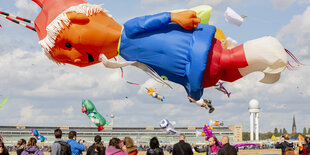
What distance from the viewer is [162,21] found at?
8273 mm

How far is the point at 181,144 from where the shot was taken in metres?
8.89

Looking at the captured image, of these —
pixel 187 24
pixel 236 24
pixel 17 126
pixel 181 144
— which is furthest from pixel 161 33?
pixel 17 126

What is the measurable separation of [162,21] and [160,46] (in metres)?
0.51

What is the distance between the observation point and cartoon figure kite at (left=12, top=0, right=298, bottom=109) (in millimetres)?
8156

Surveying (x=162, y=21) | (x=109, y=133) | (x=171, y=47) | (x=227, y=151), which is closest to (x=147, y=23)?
(x=162, y=21)

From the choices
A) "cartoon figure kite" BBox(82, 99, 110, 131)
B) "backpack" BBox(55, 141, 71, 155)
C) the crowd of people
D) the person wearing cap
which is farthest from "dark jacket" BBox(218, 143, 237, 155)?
"cartoon figure kite" BBox(82, 99, 110, 131)

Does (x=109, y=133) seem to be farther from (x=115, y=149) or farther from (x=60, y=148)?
(x=115, y=149)

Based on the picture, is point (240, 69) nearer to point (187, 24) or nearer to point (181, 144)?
point (187, 24)

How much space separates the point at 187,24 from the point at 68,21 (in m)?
2.43

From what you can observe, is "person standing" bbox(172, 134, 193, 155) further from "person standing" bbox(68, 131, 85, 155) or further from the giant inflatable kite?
"person standing" bbox(68, 131, 85, 155)

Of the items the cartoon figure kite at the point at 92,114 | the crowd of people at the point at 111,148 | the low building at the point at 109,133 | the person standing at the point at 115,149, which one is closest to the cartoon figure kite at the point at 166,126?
the cartoon figure kite at the point at 92,114

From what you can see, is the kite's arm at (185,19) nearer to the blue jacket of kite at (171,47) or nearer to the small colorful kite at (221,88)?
the blue jacket of kite at (171,47)

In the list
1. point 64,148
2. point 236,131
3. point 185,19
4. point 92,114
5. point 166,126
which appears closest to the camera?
point 185,19

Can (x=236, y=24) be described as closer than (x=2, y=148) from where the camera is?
No
